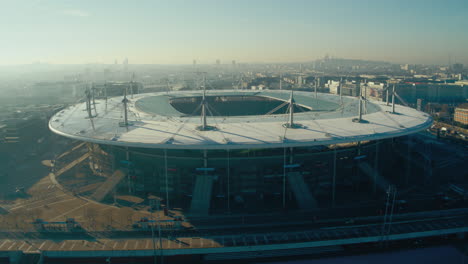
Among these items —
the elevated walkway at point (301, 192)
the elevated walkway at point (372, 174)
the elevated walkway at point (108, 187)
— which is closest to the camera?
the elevated walkway at point (301, 192)

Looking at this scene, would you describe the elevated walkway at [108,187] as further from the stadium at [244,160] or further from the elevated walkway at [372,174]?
the elevated walkway at [372,174]

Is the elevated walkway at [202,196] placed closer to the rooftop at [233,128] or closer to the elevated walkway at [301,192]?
the rooftop at [233,128]

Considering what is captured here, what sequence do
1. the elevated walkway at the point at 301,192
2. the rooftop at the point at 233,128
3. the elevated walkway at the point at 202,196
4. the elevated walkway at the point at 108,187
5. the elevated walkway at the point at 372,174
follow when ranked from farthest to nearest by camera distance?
1. the elevated walkway at the point at 372,174
2. the elevated walkway at the point at 108,187
3. the elevated walkway at the point at 301,192
4. the rooftop at the point at 233,128
5. the elevated walkway at the point at 202,196

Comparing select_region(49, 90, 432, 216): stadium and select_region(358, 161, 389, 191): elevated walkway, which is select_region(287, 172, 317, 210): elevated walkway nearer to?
select_region(49, 90, 432, 216): stadium

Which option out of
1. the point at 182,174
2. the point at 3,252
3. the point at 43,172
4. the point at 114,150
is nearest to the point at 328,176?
the point at 182,174

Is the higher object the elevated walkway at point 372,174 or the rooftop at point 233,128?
the rooftop at point 233,128

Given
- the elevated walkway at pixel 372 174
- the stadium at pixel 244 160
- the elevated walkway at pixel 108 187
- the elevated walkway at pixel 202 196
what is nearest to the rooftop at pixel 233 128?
the stadium at pixel 244 160


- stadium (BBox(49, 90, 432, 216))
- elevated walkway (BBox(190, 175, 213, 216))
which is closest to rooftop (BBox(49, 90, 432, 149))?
stadium (BBox(49, 90, 432, 216))

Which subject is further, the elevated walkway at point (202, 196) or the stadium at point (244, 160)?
the stadium at point (244, 160)
